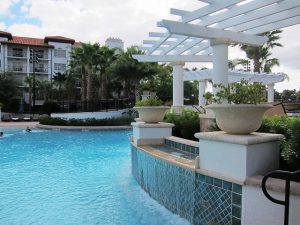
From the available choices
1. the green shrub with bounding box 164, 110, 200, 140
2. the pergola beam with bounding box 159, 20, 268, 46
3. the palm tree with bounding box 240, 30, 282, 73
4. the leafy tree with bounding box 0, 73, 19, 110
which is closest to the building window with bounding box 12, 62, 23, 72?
the leafy tree with bounding box 0, 73, 19, 110

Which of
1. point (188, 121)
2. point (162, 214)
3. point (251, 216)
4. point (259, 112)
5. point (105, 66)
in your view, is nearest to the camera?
point (251, 216)

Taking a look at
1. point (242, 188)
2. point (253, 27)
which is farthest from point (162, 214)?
point (253, 27)

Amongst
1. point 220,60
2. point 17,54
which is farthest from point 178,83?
point 17,54

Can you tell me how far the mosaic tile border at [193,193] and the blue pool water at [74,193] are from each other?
0.21 m

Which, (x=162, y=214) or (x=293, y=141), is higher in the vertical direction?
(x=293, y=141)

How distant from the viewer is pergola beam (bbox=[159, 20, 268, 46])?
8.95 metres

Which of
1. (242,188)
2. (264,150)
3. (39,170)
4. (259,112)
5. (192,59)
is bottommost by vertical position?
(39,170)

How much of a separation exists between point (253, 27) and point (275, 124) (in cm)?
617

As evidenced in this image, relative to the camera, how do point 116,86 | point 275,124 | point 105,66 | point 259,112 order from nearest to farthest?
point 259,112 < point 275,124 < point 105,66 < point 116,86

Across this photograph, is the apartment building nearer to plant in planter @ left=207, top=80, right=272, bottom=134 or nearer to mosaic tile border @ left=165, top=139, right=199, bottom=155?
mosaic tile border @ left=165, top=139, right=199, bottom=155

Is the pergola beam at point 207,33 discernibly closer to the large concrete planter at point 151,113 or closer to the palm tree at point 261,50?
the large concrete planter at point 151,113

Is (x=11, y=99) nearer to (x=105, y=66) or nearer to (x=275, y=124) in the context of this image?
(x=105, y=66)

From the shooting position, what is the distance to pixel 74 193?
7.12 m

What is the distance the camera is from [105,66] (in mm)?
31922
